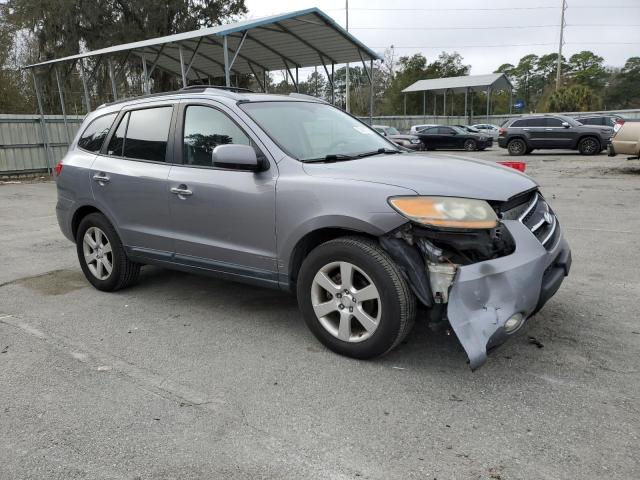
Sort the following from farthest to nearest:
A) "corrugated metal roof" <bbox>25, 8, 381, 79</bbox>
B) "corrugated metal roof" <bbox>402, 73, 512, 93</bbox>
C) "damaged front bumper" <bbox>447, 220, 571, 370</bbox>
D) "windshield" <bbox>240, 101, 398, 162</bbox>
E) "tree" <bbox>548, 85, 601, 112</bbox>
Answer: "tree" <bbox>548, 85, 601, 112</bbox>
"corrugated metal roof" <bbox>402, 73, 512, 93</bbox>
"corrugated metal roof" <bbox>25, 8, 381, 79</bbox>
"windshield" <bbox>240, 101, 398, 162</bbox>
"damaged front bumper" <bbox>447, 220, 571, 370</bbox>

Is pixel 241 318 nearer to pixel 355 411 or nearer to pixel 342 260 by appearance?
pixel 342 260

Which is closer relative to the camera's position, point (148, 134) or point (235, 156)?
point (235, 156)

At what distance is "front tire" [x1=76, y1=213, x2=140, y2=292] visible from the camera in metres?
4.89

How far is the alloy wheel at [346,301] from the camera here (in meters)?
3.29

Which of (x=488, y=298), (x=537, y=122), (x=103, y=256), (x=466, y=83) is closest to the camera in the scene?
(x=488, y=298)

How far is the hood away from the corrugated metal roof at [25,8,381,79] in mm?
9588

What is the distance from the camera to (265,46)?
1631 cm

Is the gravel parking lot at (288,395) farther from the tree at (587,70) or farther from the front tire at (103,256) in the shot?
the tree at (587,70)

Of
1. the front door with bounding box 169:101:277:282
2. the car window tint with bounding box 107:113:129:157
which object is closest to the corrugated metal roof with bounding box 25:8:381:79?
the car window tint with bounding box 107:113:129:157

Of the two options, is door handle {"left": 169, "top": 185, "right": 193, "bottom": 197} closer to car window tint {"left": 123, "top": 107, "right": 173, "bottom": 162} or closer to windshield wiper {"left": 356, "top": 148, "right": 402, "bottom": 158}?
car window tint {"left": 123, "top": 107, "right": 173, "bottom": 162}

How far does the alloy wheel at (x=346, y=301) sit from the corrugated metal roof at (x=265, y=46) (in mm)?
10069

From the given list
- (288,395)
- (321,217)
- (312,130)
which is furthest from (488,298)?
(312,130)

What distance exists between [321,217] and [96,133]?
2927 mm

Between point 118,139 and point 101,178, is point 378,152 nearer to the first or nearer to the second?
point 118,139
